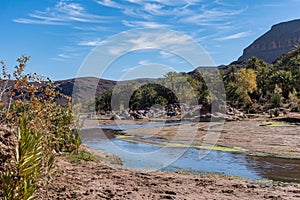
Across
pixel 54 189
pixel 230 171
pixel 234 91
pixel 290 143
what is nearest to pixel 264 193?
pixel 230 171

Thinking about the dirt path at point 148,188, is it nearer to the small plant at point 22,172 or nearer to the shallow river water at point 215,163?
the small plant at point 22,172

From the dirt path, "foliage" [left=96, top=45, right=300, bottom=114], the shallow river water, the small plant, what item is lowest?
the shallow river water

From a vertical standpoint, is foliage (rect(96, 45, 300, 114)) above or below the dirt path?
above

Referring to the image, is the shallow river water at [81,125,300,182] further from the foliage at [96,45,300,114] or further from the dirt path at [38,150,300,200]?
the foliage at [96,45,300,114]

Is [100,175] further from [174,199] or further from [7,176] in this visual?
[7,176]

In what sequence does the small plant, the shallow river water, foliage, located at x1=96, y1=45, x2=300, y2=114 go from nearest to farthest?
the small plant → the shallow river water → foliage, located at x1=96, y1=45, x2=300, y2=114

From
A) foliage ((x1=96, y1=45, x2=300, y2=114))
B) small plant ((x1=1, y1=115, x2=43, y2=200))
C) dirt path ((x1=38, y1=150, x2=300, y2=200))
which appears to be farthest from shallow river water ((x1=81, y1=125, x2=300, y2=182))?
foliage ((x1=96, y1=45, x2=300, y2=114))

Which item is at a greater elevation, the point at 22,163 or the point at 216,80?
the point at 216,80

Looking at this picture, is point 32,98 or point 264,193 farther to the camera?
point 264,193

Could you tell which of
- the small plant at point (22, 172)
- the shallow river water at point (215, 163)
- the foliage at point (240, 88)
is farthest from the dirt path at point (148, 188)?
the foliage at point (240, 88)

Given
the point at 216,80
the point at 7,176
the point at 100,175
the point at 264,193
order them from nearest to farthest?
1. the point at 7,176
2. the point at 264,193
3. the point at 100,175
4. the point at 216,80

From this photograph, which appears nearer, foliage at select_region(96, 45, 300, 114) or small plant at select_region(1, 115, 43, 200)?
small plant at select_region(1, 115, 43, 200)

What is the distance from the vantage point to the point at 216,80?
7350cm

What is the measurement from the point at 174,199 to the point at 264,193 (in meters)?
2.59
